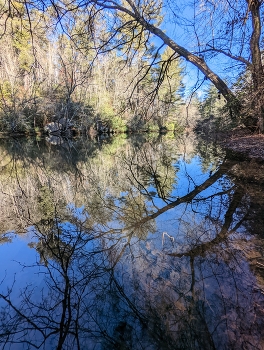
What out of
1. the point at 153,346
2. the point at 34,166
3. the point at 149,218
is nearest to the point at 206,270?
the point at 153,346

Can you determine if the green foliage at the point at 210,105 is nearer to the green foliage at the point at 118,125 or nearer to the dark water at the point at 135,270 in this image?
the green foliage at the point at 118,125

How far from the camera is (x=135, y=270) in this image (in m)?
1.78

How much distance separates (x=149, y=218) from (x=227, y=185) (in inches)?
79.8

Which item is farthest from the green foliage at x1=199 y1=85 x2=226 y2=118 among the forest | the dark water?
the dark water

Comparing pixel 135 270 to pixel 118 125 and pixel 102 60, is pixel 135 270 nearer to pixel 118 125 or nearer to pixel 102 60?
pixel 102 60

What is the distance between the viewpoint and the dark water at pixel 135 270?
121 centimetres

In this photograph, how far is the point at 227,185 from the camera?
3920 millimetres

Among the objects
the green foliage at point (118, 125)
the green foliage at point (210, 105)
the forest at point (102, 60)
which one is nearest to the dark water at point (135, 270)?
the forest at point (102, 60)

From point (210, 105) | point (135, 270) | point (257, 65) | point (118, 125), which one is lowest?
point (135, 270)

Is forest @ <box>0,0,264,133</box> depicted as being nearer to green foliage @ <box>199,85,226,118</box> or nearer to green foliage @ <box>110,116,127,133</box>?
green foliage @ <box>110,116,127,133</box>

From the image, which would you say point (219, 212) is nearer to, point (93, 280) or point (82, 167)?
point (93, 280)

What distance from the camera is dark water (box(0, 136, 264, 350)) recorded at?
1.21m

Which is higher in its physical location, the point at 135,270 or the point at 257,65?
the point at 257,65

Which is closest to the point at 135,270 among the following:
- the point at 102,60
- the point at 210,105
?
the point at 102,60
